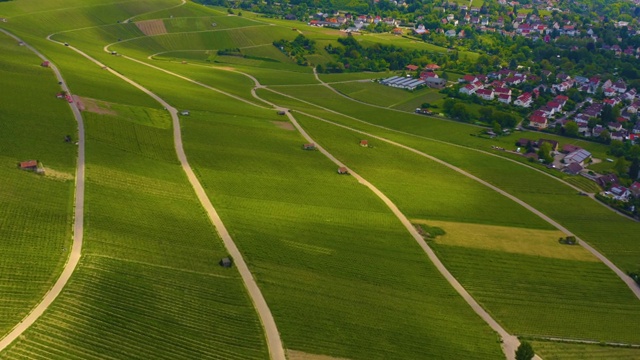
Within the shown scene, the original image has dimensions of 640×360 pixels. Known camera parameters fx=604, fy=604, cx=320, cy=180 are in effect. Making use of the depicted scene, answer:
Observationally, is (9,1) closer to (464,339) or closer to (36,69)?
(36,69)

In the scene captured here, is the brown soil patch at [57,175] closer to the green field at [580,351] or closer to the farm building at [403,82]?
the green field at [580,351]

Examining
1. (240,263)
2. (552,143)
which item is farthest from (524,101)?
(240,263)

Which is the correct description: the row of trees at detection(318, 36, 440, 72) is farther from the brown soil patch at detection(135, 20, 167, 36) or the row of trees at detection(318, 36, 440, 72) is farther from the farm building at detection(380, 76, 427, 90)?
the brown soil patch at detection(135, 20, 167, 36)

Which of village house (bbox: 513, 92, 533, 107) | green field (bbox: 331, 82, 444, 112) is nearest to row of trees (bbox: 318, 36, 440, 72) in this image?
green field (bbox: 331, 82, 444, 112)

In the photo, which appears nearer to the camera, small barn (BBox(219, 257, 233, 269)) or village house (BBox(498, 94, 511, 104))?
small barn (BBox(219, 257, 233, 269))

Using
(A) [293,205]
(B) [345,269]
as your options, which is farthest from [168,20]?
(B) [345,269]

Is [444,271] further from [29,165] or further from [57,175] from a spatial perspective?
[29,165]

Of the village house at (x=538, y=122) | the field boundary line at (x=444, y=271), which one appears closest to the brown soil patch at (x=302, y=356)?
the field boundary line at (x=444, y=271)
